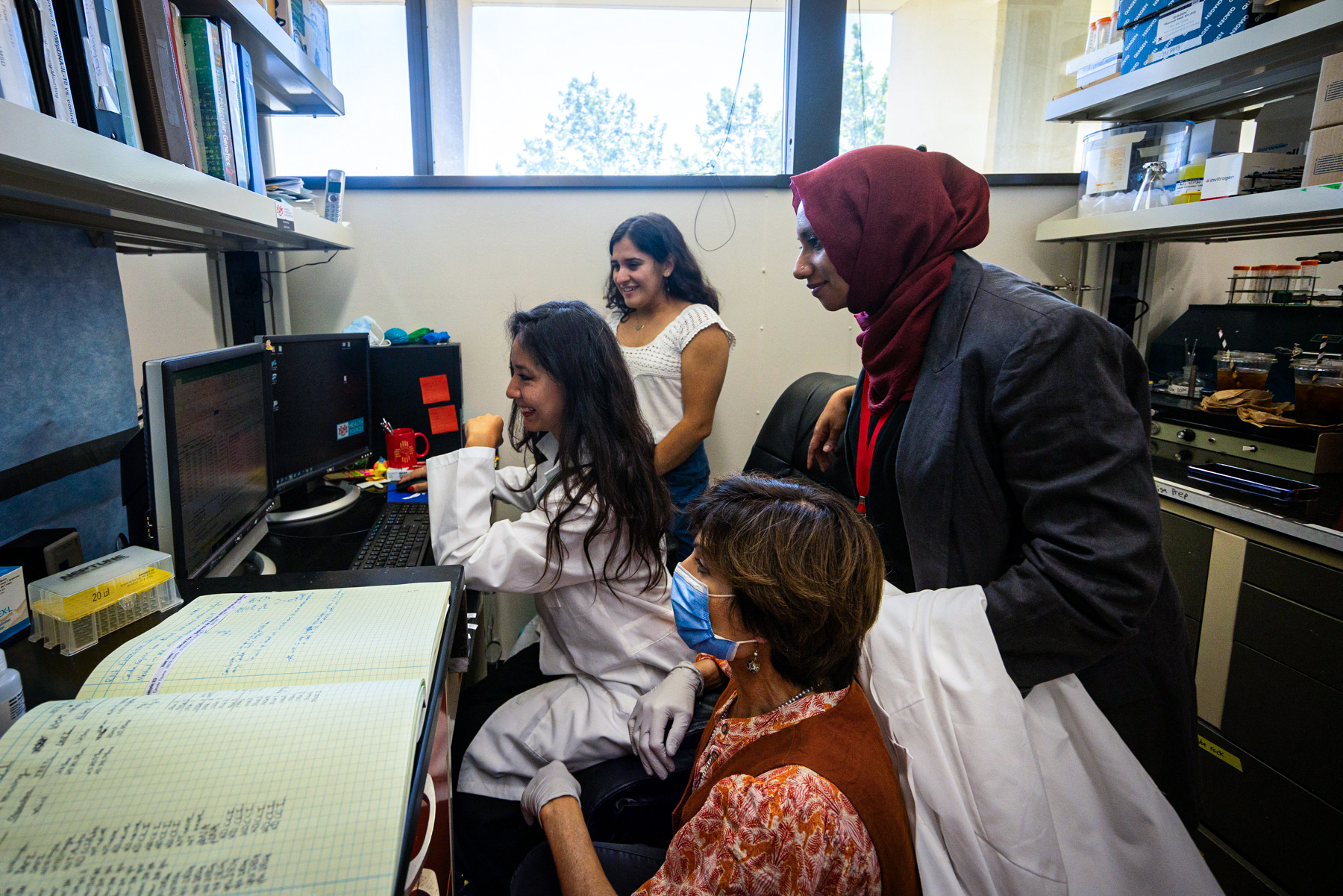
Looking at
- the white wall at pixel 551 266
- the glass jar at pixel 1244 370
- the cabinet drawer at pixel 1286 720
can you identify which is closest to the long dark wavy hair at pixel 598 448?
the white wall at pixel 551 266

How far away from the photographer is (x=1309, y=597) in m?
1.45

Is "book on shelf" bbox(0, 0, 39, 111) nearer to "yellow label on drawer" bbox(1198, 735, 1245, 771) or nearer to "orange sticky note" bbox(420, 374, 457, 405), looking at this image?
"orange sticky note" bbox(420, 374, 457, 405)

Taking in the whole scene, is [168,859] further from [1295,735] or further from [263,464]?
[1295,735]

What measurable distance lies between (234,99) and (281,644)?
1212mm

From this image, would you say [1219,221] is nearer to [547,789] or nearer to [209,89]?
[547,789]

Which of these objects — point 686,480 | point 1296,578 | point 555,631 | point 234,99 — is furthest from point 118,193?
point 1296,578

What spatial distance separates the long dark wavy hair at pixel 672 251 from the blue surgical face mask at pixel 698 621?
1.32 meters

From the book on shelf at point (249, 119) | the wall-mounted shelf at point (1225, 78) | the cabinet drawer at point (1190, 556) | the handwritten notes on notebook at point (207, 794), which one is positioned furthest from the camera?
the cabinet drawer at point (1190, 556)

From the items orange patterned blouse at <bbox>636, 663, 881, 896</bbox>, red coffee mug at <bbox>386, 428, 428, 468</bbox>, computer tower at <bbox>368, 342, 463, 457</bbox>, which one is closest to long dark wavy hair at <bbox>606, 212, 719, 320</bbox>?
computer tower at <bbox>368, 342, 463, 457</bbox>

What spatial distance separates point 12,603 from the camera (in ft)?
2.80

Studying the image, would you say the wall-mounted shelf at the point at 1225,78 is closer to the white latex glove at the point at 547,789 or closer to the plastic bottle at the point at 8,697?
the white latex glove at the point at 547,789

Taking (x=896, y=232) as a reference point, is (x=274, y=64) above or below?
above

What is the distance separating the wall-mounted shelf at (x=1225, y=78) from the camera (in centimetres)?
157

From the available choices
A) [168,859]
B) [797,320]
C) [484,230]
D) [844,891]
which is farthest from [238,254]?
[844,891]
